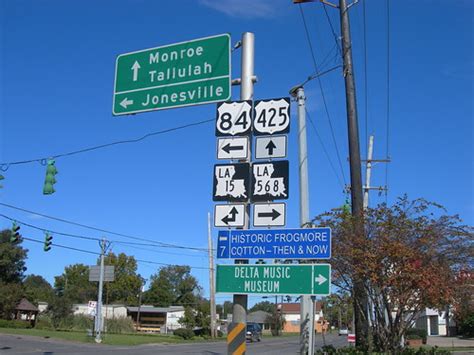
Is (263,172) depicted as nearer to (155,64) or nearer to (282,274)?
(282,274)

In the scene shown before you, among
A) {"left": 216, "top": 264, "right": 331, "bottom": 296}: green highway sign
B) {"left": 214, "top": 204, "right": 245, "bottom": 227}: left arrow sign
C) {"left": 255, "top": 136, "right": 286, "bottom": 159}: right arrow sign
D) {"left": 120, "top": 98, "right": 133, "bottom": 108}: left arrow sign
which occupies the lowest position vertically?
{"left": 216, "top": 264, "right": 331, "bottom": 296}: green highway sign

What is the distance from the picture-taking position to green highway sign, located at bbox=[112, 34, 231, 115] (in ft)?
29.5

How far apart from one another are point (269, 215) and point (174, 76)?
284 cm

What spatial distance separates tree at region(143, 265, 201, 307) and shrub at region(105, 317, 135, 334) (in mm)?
55797

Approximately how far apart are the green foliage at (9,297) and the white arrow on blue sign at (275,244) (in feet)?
203

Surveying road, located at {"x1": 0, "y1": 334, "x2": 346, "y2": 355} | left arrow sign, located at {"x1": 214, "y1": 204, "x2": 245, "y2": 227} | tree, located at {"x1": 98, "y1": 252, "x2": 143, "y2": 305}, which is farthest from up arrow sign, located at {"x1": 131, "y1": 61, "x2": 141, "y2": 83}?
tree, located at {"x1": 98, "y1": 252, "x2": 143, "y2": 305}

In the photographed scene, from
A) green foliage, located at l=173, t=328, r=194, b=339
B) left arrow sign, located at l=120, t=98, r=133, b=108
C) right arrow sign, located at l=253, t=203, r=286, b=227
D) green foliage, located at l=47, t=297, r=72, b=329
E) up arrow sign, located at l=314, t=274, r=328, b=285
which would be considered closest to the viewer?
up arrow sign, located at l=314, t=274, r=328, b=285

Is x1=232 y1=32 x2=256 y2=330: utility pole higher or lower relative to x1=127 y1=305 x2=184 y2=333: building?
higher

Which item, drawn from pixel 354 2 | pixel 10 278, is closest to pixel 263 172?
pixel 354 2

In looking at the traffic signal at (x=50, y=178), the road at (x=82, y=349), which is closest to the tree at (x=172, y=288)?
the road at (x=82, y=349)

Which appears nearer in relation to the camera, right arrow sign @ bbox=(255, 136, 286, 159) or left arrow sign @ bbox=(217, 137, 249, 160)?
right arrow sign @ bbox=(255, 136, 286, 159)

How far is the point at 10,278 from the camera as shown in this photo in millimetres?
71625

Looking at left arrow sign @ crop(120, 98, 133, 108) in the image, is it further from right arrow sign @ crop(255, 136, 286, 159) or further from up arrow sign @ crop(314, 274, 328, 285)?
up arrow sign @ crop(314, 274, 328, 285)

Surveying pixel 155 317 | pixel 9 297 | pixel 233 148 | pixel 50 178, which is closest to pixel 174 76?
pixel 233 148
